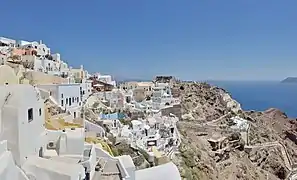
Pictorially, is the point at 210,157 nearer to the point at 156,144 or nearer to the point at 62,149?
the point at 156,144

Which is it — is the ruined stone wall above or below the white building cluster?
below

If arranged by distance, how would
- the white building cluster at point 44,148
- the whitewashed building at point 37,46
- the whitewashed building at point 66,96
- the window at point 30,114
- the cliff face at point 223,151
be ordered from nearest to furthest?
the white building cluster at point 44,148 → the window at point 30,114 → the whitewashed building at point 66,96 → the cliff face at point 223,151 → the whitewashed building at point 37,46

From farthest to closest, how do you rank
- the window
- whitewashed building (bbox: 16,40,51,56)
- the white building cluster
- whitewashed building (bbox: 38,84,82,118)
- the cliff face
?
1. whitewashed building (bbox: 16,40,51,56)
2. the cliff face
3. whitewashed building (bbox: 38,84,82,118)
4. the window
5. the white building cluster

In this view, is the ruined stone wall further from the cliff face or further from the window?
the window

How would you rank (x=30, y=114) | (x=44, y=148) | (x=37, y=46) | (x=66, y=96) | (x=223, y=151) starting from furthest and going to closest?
(x=37, y=46) < (x=223, y=151) < (x=66, y=96) < (x=44, y=148) < (x=30, y=114)

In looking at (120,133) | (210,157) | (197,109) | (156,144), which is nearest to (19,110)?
(120,133)

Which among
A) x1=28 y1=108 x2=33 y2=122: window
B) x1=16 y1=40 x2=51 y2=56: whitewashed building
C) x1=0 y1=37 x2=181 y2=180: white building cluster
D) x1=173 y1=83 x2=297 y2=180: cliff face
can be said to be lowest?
x1=173 y1=83 x2=297 y2=180: cliff face

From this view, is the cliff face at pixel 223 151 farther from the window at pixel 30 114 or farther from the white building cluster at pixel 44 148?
the window at pixel 30 114

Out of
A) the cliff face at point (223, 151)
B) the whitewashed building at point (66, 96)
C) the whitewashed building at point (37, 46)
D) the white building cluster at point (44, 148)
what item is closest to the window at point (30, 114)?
the white building cluster at point (44, 148)

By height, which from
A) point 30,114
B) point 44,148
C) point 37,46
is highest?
point 37,46

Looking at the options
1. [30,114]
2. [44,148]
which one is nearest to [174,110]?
[44,148]

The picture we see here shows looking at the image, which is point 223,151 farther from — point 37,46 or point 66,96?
point 37,46

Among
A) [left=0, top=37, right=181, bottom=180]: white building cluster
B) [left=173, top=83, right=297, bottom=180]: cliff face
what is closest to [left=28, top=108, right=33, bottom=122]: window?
[left=0, top=37, right=181, bottom=180]: white building cluster

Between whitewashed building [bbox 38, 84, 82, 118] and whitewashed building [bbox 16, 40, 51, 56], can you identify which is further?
whitewashed building [bbox 16, 40, 51, 56]
